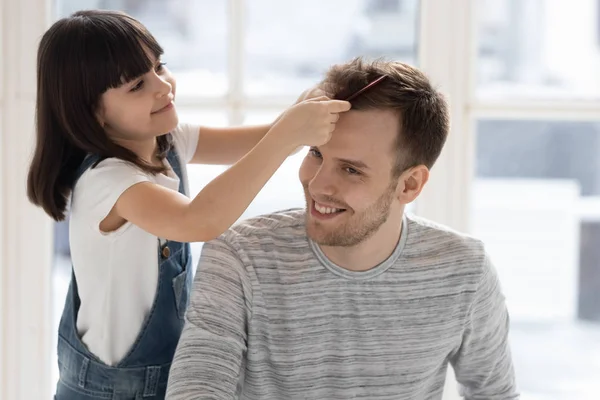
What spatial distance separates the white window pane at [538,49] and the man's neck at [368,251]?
71cm

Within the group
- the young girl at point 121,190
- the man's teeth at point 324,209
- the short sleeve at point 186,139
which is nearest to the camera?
the young girl at point 121,190

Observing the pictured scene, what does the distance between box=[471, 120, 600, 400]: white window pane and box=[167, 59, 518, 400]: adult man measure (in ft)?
1.88

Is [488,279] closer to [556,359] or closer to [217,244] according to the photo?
→ [217,244]

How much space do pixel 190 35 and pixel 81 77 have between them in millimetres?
717

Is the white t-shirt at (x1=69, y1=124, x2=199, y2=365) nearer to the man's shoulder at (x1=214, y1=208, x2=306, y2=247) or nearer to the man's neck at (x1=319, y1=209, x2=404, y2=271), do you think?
the man's shoulder at (x1=214, y1=208, x2=306, y2=247)

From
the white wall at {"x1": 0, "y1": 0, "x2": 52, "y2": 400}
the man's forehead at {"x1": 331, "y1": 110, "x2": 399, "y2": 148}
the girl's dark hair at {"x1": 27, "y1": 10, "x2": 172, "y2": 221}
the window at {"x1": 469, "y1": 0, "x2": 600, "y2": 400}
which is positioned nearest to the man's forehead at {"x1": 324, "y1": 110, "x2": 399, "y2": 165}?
the man's forehead at {"x1": 331, "y1": 110, "x2": 399, "y2": 148}

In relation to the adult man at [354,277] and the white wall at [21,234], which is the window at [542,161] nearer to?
the adult man at [354,277]

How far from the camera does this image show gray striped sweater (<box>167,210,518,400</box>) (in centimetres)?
165

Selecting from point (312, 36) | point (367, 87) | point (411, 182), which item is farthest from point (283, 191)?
point (367, 87)

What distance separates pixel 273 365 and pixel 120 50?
0.67m

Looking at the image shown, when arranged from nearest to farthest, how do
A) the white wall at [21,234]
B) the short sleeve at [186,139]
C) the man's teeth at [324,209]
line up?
1. the man's teeth at [324,209]
2. the short sleeve at [186,139]
3. the white wall at [21,234]

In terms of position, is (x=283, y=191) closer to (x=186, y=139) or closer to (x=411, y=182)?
(x=186, y=139)

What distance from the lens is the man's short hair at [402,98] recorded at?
66.9 inches

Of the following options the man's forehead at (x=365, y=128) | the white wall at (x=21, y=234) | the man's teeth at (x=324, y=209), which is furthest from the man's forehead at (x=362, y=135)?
the white wall at (x=21, y=234)
